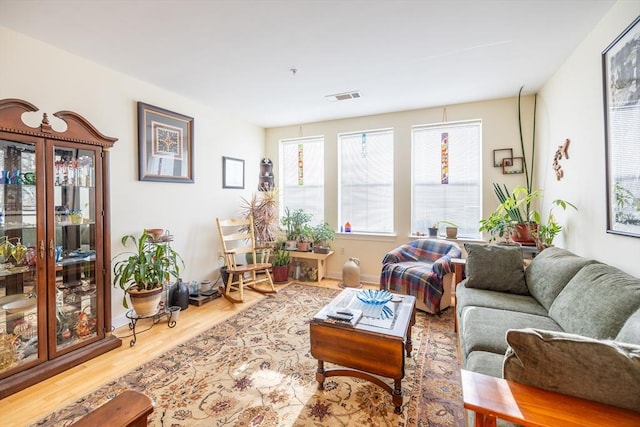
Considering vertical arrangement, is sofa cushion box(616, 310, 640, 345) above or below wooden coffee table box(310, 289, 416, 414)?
above

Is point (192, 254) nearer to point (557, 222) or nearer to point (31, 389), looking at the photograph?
point (31, 389)

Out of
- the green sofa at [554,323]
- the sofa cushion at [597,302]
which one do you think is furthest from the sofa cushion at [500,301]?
the sofa cushion at [597,302]

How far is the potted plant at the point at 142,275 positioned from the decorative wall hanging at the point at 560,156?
13.2 feet

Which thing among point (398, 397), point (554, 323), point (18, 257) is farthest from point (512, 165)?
point (18, 257)

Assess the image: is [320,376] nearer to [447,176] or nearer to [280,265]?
[280,265]

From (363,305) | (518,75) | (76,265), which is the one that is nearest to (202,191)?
(76,265)

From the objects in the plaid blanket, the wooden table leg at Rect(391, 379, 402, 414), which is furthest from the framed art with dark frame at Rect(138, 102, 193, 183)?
the wooden table leg at Rect(391, 379, 402, 414)

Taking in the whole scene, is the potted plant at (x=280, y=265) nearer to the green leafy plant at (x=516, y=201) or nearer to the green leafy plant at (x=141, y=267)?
the green leafy plant at (x=141, y=267)

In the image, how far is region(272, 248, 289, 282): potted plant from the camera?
441 cm

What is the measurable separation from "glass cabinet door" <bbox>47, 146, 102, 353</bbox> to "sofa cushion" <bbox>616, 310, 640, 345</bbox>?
137 inches

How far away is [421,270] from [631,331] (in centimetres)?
202

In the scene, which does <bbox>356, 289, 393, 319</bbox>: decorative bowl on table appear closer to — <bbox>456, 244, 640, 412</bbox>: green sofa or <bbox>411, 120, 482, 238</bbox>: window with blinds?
<bbox>456, 244, 640, 412</bbox>: green sofa

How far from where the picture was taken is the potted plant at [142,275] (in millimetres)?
2736

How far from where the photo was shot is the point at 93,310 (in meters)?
2.49
